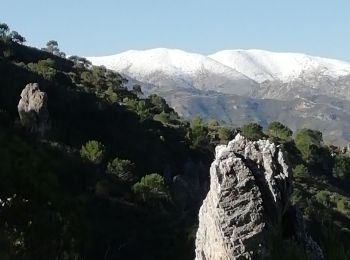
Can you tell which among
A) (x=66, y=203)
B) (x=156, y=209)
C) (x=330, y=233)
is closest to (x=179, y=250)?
(x=156, y=209)

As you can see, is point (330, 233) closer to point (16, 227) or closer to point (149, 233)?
point (16, 227)

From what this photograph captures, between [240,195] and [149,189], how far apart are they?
110ft

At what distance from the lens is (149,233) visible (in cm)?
4719

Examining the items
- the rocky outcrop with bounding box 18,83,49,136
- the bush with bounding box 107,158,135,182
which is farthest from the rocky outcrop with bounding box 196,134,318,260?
the bush with bounding box 107,158,135,182

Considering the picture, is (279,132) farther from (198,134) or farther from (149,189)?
(149,189)

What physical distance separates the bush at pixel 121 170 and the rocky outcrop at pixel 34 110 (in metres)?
7.61

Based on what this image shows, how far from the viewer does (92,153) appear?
6009 centimetres

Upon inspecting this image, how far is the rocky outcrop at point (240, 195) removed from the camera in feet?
70.7

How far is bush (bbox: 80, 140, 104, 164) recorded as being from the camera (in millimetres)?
59406

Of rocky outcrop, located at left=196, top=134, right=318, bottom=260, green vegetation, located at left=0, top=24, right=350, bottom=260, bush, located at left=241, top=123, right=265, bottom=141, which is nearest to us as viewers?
green vegetation, located at left=0, top=24, right=350, bottom=260

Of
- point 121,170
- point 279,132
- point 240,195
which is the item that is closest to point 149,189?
point 121,170

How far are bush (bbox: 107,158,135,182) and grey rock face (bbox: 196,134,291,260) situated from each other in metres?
36.6

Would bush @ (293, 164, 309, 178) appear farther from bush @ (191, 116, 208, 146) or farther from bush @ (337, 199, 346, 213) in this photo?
bush @ (191, 116, 208, 146)

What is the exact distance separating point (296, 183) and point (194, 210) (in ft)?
72.3
